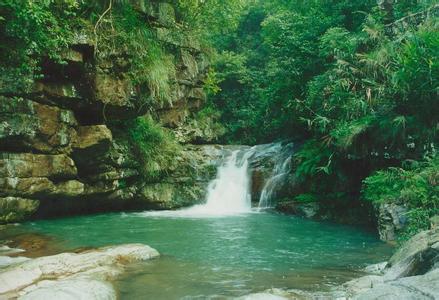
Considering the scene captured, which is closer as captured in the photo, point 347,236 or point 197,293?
point 197,293

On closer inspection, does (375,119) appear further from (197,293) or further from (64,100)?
(64,100)

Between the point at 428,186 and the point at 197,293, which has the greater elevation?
the point at 428,186

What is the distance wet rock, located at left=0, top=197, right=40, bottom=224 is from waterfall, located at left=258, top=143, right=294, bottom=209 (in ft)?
23.6

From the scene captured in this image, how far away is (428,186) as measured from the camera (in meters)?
8.20

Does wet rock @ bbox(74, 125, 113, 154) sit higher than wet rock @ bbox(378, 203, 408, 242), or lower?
higher

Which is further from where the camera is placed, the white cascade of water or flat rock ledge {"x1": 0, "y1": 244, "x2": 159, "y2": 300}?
the white cascade of water

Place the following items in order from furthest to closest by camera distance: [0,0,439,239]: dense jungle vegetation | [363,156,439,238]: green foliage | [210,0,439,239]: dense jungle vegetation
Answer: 1. [210,0,439,239]: dense jungle vegetation
2. [0,0,439,239]: dense jungle vegetation
3. [363,156,439,238]: green foliage

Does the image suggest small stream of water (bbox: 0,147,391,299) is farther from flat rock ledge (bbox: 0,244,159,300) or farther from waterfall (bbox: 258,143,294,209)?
flat rock ledge (bbox: 0,244,159,300)

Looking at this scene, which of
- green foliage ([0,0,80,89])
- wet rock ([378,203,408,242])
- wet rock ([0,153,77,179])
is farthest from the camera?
wet rock ([0,153,77,179])

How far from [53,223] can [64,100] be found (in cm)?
328

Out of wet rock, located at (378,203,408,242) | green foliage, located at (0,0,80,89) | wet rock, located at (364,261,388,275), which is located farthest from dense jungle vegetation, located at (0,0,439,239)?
wet rock, located at (364,261,388,275)

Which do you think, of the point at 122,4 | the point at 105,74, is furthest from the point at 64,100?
the point at 122,4

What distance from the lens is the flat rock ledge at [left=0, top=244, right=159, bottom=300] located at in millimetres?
5066

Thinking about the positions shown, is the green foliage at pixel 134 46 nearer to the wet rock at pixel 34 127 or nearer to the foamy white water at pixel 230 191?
the wet rock at pixel 34 127
